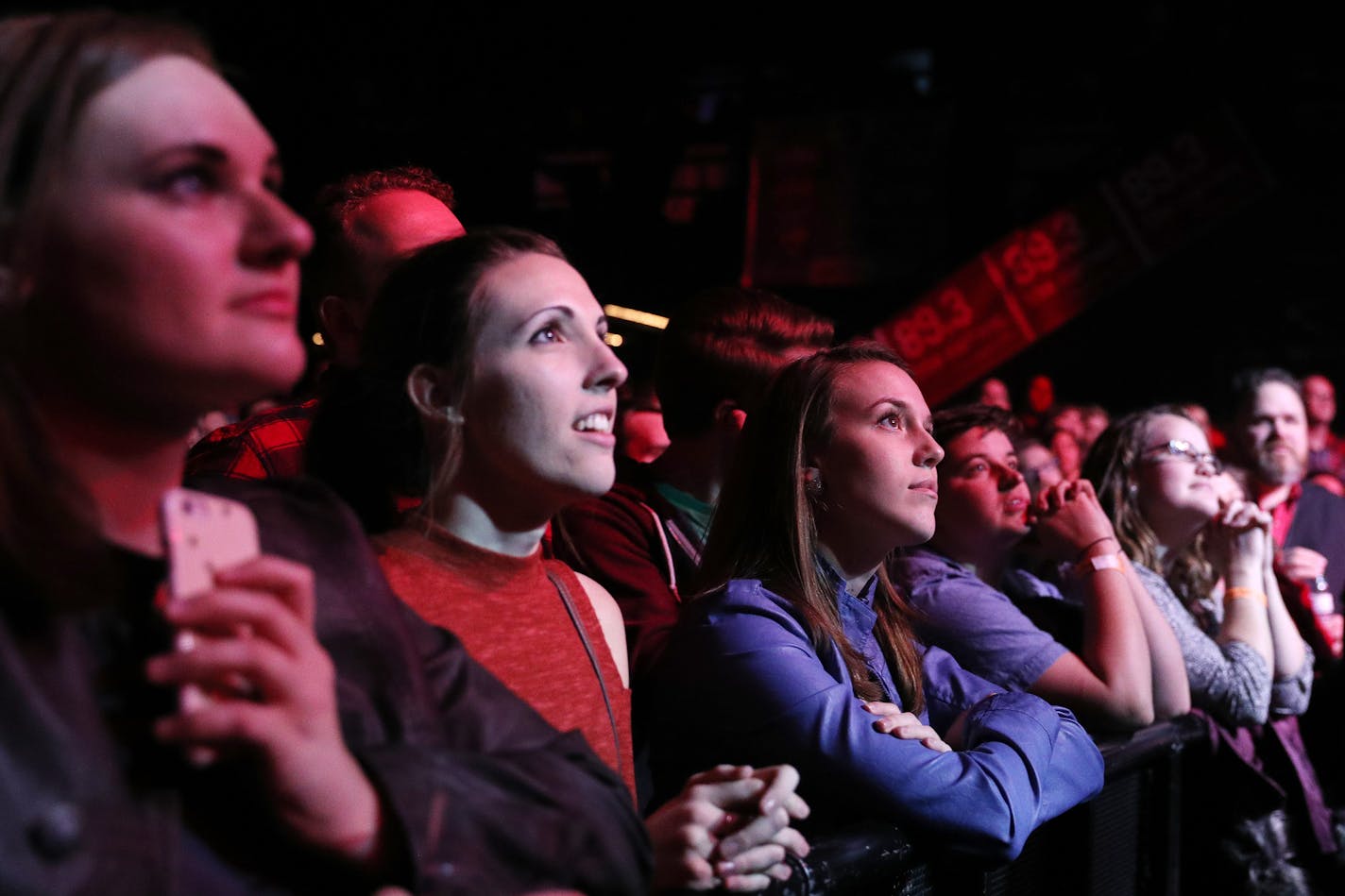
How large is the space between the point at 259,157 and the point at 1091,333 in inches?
468

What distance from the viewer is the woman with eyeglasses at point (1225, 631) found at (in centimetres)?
331

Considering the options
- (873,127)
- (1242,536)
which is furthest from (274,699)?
(873,127)

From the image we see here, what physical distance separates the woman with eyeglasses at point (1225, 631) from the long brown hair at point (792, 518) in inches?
53.1

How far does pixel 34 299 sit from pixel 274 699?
38cm

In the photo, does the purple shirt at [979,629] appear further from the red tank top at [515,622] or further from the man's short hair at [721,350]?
the red tank top at [515,622]

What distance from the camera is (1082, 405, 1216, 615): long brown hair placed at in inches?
145

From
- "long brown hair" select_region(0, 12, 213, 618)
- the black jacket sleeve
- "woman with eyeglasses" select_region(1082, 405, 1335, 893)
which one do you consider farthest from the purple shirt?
"long brown hair" select_region(0, 12, 213, 618)

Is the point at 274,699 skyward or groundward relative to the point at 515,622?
skyward

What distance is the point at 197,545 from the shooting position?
3.21 ft

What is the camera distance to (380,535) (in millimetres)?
1560

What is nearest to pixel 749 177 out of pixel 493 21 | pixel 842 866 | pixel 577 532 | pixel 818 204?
pixel 818 204

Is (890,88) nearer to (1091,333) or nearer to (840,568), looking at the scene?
(1091,333)

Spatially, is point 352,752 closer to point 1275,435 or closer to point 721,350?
point 721,350

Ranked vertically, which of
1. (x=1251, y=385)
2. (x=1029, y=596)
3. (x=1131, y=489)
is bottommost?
(x=1251, y=385)
